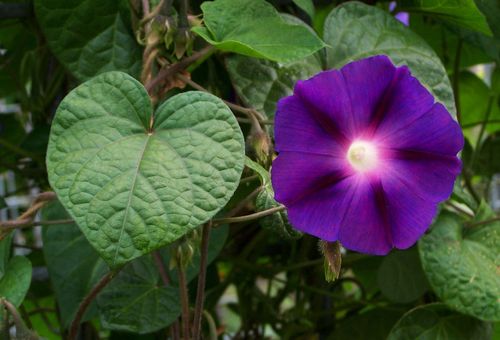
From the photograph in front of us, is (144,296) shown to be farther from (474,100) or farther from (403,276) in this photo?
(474,100)

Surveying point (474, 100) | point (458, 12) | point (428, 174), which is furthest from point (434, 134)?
point (474, 100)

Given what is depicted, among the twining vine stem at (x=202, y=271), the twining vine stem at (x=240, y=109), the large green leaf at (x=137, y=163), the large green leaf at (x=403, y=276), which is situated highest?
the large green leaf at (x=137, y=163)

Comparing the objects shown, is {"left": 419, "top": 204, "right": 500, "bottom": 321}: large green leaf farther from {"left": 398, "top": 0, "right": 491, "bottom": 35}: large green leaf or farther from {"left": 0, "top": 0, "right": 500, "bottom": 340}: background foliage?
{"left": 398, "top": 0, "right": 491, "bottom": 35}: large green leaf

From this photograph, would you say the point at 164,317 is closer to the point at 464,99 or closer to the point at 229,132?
the point at 229,132

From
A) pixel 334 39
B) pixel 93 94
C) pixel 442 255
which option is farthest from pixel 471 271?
pixel 93 94

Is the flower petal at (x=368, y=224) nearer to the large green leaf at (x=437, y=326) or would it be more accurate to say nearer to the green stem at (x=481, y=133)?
the large green leaf at (x=437, y=326)

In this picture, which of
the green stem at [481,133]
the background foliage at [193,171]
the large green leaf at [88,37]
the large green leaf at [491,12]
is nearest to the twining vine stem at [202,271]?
the background foliage at [193,171]

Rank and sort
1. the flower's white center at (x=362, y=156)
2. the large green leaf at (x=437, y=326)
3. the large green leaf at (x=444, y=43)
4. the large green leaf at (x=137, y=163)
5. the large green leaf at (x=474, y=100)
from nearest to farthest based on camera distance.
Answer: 1. the large green leaf at (x=137, y=163)
2. the flower's white center at (x=362, y=156)
3. the large green leaf at (x=437, y=326)
4. the large green leaf at (x=444, y=43)
5. the large green leaf at (x=474, y=100)
